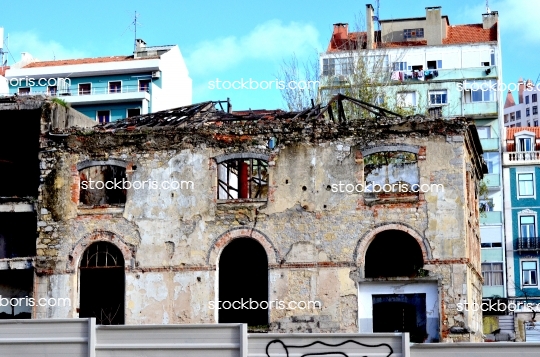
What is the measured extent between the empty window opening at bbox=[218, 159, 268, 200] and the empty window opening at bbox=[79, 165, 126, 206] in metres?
3.31

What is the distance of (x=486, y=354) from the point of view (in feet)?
50.1

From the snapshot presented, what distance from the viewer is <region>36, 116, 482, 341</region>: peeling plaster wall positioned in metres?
25.4

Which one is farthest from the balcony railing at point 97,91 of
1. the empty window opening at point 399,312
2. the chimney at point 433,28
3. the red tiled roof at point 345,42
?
the empty window opening at point 399,312

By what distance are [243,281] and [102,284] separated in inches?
168

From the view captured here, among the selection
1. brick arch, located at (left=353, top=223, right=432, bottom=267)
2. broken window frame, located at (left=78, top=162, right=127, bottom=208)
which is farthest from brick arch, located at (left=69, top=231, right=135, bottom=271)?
brick arch, located at (left=353, top=223, right=432, bottom=267)

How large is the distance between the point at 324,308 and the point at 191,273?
3.85 metres

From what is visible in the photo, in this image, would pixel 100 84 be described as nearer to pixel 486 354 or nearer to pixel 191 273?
pixel 191 273

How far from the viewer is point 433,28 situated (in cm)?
5284

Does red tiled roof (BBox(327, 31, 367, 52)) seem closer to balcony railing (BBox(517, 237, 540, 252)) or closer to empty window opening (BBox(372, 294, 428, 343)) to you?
balcony railing (BBox(517, 237, 540, 252))

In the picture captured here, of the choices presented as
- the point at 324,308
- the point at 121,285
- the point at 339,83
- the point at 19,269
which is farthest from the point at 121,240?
the point at 339,83

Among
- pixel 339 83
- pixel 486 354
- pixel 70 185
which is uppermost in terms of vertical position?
pixel 339 83

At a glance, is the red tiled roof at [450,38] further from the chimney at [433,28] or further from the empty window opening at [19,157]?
the empty window opening at [19,157]

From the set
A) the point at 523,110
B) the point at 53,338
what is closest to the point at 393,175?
the point at 53,338

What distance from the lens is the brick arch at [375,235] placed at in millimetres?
25406
